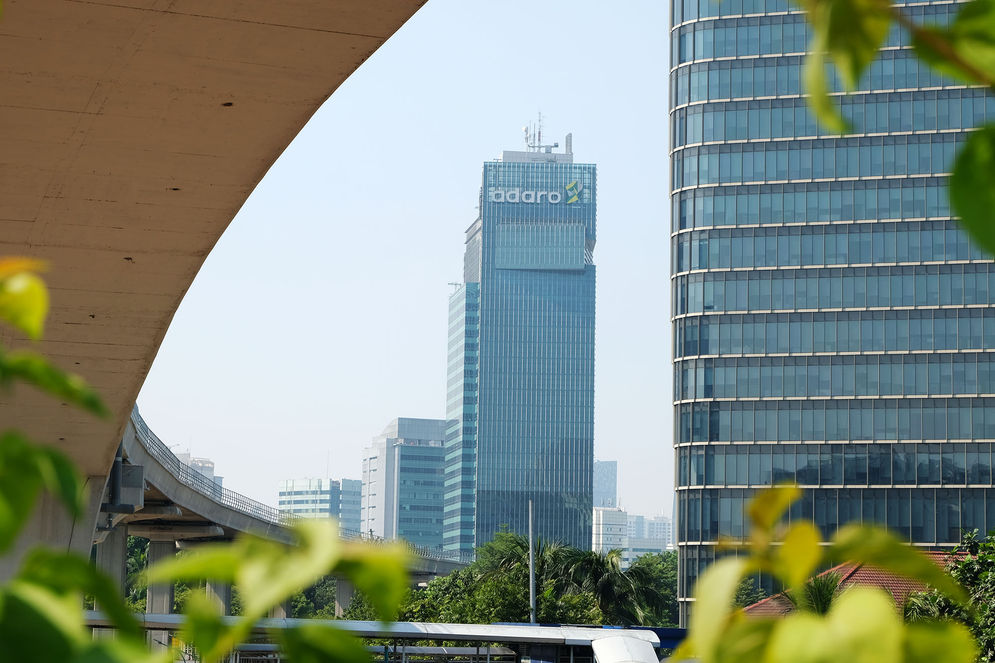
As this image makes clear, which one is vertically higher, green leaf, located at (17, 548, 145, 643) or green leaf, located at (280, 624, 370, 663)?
green leaf, located at (17, 548, 145, 643)

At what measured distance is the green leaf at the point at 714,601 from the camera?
554 mm

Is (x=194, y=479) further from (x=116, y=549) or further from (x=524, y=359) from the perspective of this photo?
(x=524, y=359)

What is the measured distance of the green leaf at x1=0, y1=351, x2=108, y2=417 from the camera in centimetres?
60

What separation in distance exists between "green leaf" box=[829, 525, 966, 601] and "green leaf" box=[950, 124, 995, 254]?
0.16 m

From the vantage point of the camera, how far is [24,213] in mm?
8461

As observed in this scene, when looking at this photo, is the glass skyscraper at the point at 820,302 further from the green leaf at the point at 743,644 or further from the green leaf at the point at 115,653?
the green leaf at the point at 115,653

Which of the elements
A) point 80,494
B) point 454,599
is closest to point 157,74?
point 80,494

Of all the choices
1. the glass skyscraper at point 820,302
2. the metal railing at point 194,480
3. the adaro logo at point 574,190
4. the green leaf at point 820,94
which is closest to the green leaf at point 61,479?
the green leaf at point 820,94

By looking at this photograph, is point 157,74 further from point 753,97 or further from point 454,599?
point 753,97

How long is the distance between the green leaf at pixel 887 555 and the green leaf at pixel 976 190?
0.54 ft

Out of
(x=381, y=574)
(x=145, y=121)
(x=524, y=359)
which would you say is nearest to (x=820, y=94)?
(x=381, y=574)

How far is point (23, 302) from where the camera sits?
604 millimetres

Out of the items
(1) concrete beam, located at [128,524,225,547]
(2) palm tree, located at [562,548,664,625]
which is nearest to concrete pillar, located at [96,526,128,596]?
(1) concrete beam, located at [128,524,225,547]

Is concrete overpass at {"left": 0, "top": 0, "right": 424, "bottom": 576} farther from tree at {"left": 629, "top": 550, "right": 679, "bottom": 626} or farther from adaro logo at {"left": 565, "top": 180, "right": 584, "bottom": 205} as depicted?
adaro logo at {"left": 565, "top": 180, "right": 584, "bottom": 205}
